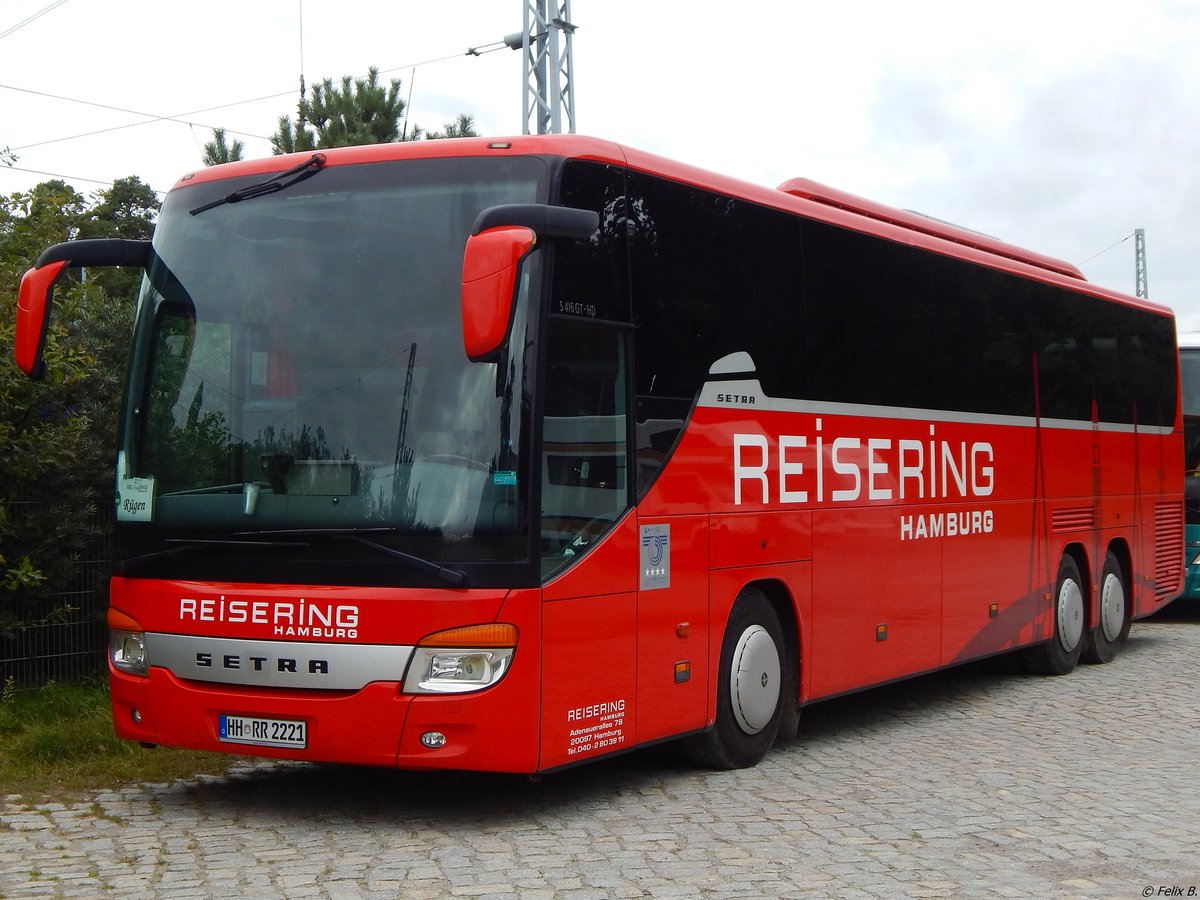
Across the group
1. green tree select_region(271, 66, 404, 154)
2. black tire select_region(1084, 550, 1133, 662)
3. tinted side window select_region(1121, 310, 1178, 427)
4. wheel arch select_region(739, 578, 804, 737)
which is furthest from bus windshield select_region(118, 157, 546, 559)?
green tree select_region(271, 66, 404, 154)

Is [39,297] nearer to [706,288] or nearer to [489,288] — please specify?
[489,288]

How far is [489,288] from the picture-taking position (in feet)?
20.8

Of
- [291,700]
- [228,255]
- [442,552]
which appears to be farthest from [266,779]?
[228,255]

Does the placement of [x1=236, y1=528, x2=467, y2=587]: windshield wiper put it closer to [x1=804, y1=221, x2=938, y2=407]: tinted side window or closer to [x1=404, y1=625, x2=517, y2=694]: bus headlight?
[x1=404, y1=625, x2=517, y2=694]: bus headlight

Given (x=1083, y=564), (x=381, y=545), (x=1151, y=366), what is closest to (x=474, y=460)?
(x=381, y=545)

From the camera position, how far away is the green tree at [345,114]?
1137 inches

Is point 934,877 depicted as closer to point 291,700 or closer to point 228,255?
point 291,700

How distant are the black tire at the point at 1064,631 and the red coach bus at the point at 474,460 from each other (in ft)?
15.1

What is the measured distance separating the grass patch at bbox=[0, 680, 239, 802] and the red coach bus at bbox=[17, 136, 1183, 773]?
881 millimetres

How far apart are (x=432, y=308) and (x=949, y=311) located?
5.81 m

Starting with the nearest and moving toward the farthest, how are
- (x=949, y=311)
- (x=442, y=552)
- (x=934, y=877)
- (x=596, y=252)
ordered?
(x=934, y=877)
(x=442, y=552)
(x=596, y=252)
(x=949, y=311)

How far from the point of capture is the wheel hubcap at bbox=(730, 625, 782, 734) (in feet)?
29.2

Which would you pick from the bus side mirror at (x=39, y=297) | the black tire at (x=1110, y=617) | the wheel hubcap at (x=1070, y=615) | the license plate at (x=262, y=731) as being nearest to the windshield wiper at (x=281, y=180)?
the bus side mirror at (x=39, y=297)

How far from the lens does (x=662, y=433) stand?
26.7ft
